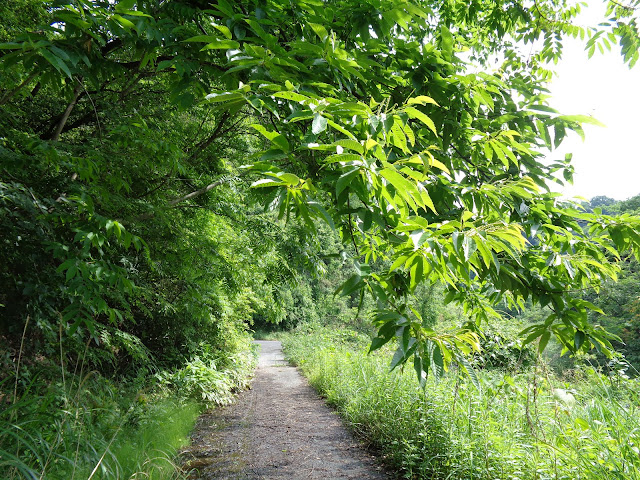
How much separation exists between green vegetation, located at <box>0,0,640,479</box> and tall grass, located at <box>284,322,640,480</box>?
66 centimetres

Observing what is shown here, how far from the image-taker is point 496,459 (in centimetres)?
348

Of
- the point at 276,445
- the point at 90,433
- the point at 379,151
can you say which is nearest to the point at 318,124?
the point at 379,151

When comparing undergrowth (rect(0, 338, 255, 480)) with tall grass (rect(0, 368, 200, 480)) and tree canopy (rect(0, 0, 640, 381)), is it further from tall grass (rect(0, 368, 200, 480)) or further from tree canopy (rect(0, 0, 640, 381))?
tree canopy (rect(0, 0, 640, 381))

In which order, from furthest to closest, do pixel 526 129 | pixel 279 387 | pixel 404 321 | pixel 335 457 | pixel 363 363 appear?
pixel 279 387
pixel 363 363
pixel 335 457
pixel 526 129
pixel 404 321

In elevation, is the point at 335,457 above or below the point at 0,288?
below

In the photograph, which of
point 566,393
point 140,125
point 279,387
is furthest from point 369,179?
point 279,387

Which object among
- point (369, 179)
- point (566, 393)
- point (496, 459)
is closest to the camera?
point (369, 179)

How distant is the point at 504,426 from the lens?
3.90 metres

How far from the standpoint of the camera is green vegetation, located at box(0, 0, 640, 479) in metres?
1.41

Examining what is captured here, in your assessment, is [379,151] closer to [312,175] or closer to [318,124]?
[318,124]

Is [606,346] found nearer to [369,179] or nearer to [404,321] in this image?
[404,321]

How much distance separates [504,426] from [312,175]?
358 centimetres

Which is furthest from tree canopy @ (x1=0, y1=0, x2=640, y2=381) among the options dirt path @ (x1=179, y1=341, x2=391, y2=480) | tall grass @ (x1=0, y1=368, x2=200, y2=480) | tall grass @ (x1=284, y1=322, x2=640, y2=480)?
dirt path @ (x1=179, y1=341, x2=391, y2=480)

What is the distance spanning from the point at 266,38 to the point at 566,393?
163 inches
